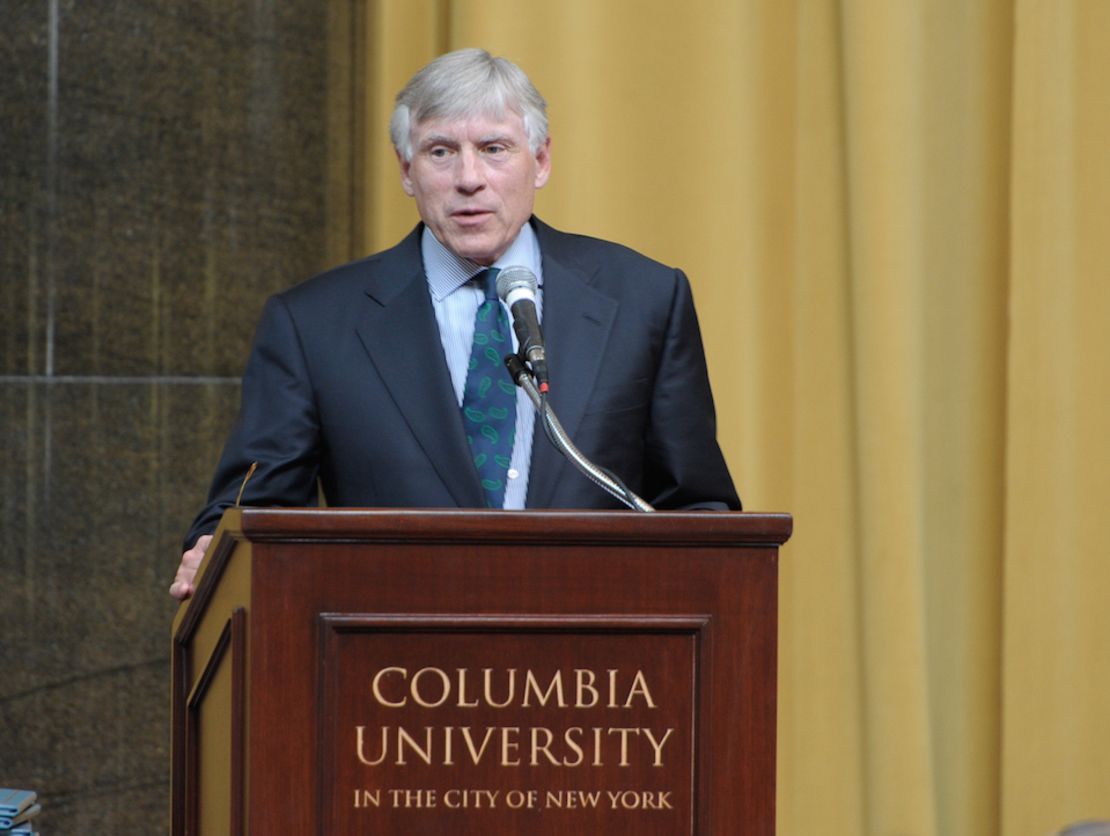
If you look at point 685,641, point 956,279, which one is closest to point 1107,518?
point 956,279

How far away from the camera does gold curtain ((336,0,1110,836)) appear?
3.80 metres

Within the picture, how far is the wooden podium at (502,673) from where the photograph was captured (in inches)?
69.2

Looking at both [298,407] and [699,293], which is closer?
[298,407]

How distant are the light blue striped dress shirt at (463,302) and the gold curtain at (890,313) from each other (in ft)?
4.09

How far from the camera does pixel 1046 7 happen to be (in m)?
→ 3.85

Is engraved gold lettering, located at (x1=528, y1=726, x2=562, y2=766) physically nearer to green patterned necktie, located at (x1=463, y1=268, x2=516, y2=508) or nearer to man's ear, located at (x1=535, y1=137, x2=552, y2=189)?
green patterned necktie, located at (x1=463, y1=268, x2=516, y2=508)

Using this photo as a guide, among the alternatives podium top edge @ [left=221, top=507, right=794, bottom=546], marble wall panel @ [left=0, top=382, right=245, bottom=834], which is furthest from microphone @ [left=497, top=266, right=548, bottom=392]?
marble wall panel @ [left=0, top=382, right=245, bottom=834]

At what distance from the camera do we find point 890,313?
388 cm

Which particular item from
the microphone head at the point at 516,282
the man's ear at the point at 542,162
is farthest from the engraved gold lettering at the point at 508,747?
the man's ear at the point at 542,162

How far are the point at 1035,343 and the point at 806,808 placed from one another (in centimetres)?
115

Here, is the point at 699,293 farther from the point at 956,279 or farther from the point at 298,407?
the point at 298,407

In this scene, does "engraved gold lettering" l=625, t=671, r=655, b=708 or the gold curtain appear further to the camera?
the gold curtain

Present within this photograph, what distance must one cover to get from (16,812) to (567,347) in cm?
133

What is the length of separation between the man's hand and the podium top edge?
1.68 feet
